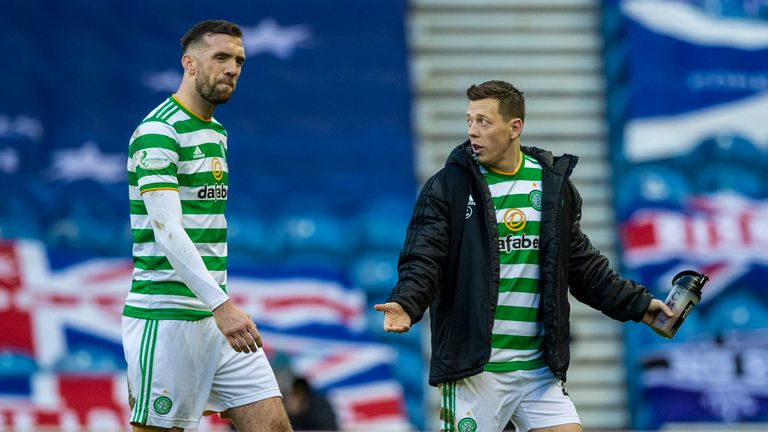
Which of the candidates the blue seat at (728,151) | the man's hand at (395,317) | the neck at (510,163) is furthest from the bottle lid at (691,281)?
the blue seat at (728,151)

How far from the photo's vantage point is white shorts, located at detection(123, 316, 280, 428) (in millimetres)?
5656

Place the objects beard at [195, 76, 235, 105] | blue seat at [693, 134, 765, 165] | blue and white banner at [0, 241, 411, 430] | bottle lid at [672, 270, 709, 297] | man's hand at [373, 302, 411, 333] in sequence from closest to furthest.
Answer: man's hand at [373, 302, 411, 333] < beard at [195, 76, 235, 105] < bottle lid at [672, 270, 709, 297] < blue and white banner at [0, 241, 411, 430] < blue seat at [693, 134, 765, 165]

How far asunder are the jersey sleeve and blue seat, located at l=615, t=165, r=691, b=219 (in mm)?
8173

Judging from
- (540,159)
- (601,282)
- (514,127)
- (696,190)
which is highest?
(696,190)

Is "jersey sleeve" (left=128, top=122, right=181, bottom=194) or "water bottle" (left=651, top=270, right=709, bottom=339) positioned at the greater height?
"jersey sleeve" (left=128, top=122, right=181, bottom=194)

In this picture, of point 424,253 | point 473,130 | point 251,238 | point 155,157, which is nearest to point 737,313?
point 251,238

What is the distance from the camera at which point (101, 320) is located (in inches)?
477

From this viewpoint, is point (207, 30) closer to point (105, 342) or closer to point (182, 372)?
point (182, 372)

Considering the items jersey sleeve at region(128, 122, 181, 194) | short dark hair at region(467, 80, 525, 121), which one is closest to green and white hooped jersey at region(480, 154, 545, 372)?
short dark hair at region(467, 80, 525, 121)

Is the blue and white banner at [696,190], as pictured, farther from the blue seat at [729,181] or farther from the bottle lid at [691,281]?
the bottle lid at [691,281]

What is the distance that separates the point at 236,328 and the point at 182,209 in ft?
2.09

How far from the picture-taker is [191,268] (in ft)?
17.9

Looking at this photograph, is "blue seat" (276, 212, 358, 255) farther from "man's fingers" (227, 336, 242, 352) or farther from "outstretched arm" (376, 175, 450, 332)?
"man's fingers" (227, 336, 242, 352)

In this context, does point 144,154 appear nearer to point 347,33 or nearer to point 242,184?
point 242,184
